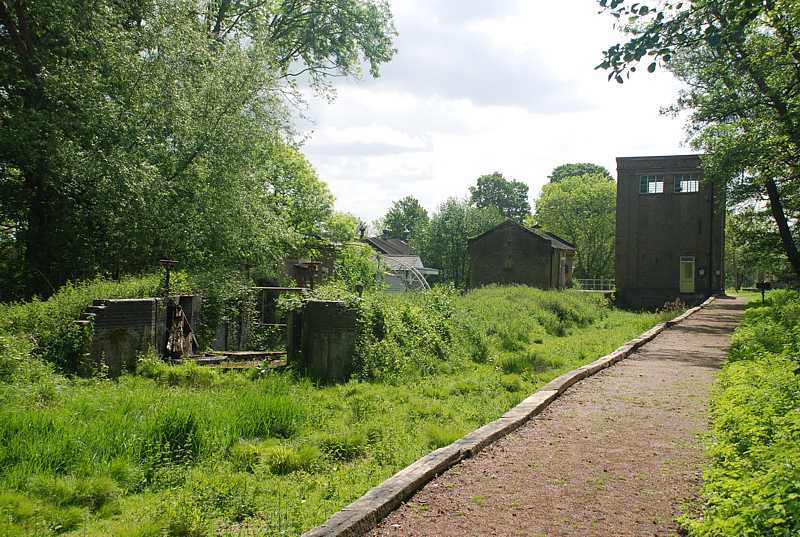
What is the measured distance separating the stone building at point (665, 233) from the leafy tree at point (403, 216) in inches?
2903

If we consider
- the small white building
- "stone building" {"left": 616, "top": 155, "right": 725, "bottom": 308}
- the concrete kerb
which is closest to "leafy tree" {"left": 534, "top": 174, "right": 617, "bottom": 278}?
the small white building

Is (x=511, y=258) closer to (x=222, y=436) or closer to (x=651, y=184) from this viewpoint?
(x=651, y=184)

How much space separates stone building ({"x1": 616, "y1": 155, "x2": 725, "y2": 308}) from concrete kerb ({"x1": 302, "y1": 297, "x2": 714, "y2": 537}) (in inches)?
1384

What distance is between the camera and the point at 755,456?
4.78 metres

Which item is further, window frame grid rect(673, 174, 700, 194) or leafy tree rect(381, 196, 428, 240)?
leafy tree rect(381, 196, 428, 240)

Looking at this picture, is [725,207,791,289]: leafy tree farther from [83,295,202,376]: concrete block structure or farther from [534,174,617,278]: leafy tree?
[534,174,617,278]: leafy tree

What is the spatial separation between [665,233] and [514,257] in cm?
1294

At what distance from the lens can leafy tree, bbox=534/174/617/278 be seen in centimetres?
7162

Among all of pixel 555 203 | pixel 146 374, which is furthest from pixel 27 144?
pixel 555 203

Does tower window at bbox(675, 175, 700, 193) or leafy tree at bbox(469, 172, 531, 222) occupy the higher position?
leafy tree at bbox(469, 172, 531, 222)

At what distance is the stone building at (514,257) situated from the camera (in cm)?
Answer: 5119

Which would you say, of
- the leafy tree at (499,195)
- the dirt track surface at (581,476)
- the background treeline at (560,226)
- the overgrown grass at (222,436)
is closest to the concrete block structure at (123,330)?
the overgrown grass at (222,436)

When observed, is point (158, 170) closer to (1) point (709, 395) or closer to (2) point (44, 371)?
(2) point (44, 371)

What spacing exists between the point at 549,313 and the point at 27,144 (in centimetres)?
1593
